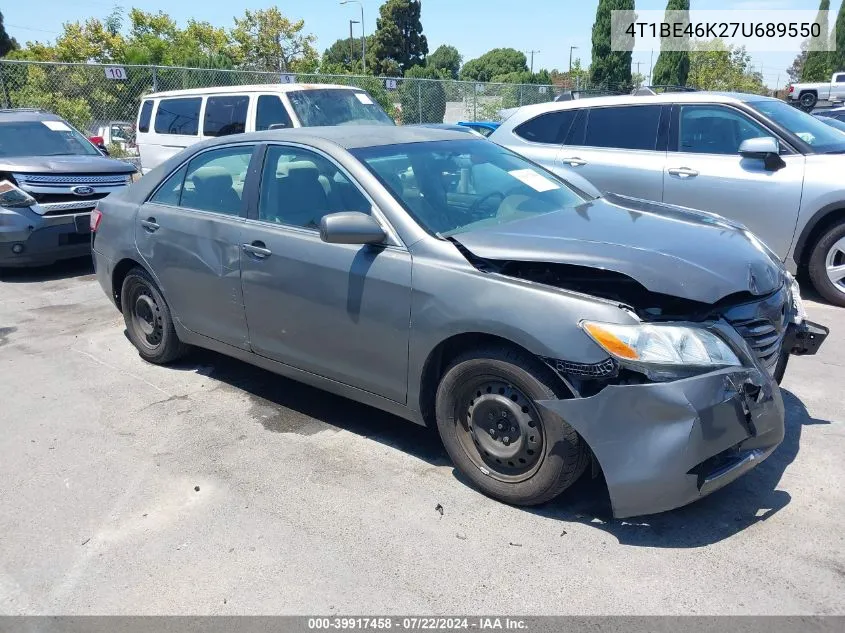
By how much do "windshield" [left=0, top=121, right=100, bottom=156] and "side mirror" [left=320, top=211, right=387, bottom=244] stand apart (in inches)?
265

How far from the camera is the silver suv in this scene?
20.5ft

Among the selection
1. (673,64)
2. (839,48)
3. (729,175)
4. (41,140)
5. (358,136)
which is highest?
(839,48)

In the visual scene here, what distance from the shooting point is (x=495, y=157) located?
4461mm

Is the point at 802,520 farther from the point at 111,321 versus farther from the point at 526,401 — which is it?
the point at 111,321

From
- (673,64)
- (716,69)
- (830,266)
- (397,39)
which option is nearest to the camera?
(830,266)

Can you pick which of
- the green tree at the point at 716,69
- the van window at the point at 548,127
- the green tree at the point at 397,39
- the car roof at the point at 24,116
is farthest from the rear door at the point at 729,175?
the green tree at the point at 397,39

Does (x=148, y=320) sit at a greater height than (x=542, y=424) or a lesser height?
lesser

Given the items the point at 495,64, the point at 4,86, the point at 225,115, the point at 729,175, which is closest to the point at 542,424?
the point at 729,175

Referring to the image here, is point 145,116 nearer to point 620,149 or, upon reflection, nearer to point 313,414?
point 620,149

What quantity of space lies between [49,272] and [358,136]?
5.97 m

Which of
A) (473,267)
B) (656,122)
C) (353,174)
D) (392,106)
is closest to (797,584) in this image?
(473,267)

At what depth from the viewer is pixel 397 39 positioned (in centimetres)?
6619

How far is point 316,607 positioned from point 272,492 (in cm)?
92

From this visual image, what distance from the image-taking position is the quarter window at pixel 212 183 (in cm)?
443
